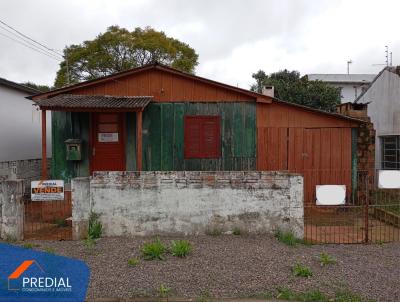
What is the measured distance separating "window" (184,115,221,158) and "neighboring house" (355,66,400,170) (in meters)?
6.48

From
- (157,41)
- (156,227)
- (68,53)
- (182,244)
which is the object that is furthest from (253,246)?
(68,53)

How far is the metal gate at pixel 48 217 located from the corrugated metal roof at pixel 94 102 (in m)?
2.58

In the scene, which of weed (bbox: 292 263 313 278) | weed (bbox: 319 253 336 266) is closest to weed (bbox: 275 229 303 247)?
weed (bbox: 319 253 336 266)

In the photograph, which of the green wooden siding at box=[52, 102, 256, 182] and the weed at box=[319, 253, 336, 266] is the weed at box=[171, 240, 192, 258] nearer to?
the weed at box=[319, 253, 336, 266]

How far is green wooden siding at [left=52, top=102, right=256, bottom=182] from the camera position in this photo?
36.1 feet

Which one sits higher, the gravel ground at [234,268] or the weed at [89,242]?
the weed at [89,242]

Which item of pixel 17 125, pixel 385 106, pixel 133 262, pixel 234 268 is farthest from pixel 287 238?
pixel 17 125

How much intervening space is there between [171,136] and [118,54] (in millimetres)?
21995

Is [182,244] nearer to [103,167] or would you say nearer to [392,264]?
[392,264]

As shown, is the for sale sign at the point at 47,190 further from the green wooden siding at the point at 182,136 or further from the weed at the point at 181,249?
the green wooden siding at the point at 182,136

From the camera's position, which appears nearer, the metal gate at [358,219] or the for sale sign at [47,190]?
the for sale sign at [47,190]

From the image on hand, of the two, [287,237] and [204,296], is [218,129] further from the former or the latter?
[204,296]

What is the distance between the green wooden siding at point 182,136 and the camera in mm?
11000

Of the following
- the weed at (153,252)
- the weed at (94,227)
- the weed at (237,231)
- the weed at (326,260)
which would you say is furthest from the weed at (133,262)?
the weed at (326,260)
